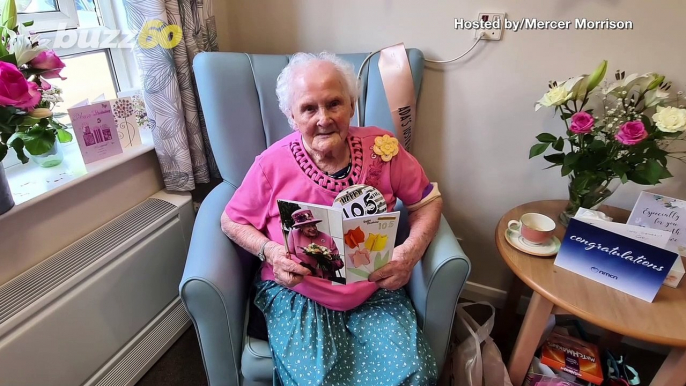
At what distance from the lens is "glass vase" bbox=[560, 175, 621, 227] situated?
1253 mm

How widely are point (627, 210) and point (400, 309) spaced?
90cm

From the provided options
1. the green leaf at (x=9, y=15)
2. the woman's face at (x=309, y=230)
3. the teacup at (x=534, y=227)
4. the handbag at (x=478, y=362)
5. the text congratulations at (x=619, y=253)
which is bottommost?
the handbag at (x=478, y=362)

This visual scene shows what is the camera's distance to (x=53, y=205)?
1.21m

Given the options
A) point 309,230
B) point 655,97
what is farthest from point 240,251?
point 655,97

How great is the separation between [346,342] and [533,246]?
64 centimetres

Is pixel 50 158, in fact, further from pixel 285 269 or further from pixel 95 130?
pixel 285 269

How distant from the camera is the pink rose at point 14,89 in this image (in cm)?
86

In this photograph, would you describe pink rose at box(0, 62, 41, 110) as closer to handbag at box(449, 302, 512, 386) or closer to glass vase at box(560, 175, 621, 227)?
handbag at box(449, 302, 512, 386)

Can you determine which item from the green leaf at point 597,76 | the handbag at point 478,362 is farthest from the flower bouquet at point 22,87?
the green leaf at point 597,76

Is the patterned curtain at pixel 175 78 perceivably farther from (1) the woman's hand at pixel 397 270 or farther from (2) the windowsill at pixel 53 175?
(1) the woman's hand at pixel 397 270

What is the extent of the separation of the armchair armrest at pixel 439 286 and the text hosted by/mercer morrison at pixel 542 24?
0.72 metres

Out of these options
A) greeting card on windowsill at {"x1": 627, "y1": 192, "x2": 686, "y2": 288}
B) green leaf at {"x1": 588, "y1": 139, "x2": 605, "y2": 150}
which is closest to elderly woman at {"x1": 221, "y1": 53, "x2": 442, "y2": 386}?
green leaf at {"x1": 588, "y1": 139, "x2": 605, "y2": 150}

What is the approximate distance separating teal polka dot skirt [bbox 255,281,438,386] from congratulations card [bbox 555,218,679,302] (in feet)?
1.61

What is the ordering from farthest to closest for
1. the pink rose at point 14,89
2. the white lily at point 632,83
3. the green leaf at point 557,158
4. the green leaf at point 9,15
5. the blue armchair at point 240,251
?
1. the green leaf at point 557,158
2. the white lily at point 632,83
3. the blue armchair at point 240,251
4. the green leaf at point 9,15
5. the pink rose at point 14,89
